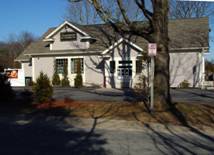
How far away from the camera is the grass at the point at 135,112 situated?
1490cm

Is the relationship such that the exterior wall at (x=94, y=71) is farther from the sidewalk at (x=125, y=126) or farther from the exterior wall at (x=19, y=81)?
the sidewalk at (x=125, y=126)

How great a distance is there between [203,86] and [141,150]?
2394cm

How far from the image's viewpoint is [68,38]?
38.4 m

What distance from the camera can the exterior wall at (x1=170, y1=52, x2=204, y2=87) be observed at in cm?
3309

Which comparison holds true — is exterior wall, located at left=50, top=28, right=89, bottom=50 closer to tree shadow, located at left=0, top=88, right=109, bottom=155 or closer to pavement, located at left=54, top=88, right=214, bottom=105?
pavement, located at left=54, top=88, right=214, bottom=105

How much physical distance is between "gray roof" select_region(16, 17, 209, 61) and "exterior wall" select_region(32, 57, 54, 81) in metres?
0.70

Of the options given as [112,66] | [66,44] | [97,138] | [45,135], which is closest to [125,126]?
[97,138]

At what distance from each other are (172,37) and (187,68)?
361 centimetres

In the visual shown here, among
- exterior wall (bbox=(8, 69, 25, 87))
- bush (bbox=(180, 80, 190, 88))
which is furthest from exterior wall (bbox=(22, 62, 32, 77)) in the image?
bush (bbox=(180, 80, 190, 88))

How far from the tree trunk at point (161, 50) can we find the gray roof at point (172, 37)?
648 inches

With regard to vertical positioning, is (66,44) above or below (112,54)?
above

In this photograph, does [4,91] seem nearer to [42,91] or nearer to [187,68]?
[42,91]

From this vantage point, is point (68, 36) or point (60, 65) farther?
point (60, 65)

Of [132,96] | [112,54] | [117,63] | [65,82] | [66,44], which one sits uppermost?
[66,44]
